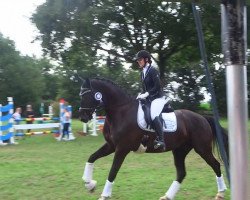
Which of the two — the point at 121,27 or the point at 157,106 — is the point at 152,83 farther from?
the point at 121,27

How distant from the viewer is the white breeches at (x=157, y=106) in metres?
7.10

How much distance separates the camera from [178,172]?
7.34 meters

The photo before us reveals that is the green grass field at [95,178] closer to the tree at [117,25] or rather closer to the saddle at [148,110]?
the saddle at [148,110]

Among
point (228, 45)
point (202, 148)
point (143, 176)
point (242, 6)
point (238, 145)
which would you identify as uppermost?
point (242, 6)

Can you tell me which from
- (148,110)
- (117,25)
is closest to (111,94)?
(148,110)

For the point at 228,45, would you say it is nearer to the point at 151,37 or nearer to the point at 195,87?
the point at 151,37

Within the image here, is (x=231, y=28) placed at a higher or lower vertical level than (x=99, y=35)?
lower

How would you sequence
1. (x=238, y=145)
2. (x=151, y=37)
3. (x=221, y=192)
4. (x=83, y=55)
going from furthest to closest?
(x=83, y=55) < (x=151, y=37) < (x=221, y=192) < (x=238, y=145)

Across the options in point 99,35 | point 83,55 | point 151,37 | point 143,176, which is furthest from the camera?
point 83,55

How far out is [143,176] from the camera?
30.5 ft

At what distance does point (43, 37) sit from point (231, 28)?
22.7 meters

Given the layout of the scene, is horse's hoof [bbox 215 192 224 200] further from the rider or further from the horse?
the rider

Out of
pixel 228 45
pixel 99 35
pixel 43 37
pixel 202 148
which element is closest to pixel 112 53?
pixel 99 35

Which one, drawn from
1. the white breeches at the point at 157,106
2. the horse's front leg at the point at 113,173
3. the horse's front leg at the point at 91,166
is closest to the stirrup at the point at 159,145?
the white breeches at the point at 157,106
